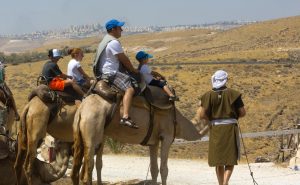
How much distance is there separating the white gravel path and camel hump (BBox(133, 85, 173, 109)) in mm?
3170

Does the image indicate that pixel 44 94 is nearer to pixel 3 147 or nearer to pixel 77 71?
pixel 77 71

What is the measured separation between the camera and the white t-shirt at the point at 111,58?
11.1 m

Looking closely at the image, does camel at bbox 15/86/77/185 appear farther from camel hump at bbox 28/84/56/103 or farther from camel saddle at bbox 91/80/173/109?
camel saddle at bbox 91/80/173/109

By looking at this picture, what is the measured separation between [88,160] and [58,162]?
32.4 inches

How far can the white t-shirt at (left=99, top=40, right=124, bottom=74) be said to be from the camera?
36.4ft

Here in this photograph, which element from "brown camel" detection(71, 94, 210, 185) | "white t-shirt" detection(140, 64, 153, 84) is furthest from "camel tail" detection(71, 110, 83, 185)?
"white t-shirt" detection(140, 64, 153, 84)

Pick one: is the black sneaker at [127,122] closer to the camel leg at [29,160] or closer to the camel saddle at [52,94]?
the camel leg at [29,160]

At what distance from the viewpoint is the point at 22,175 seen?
1173 centimetres

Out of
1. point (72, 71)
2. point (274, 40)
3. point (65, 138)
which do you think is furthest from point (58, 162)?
point (274, 40)

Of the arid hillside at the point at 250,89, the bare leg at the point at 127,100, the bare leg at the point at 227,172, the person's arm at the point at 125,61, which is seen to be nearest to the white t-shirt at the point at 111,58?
the person's arm at the point at 125,61

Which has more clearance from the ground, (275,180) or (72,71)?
(72,71)

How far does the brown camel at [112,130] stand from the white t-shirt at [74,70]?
2159 mm

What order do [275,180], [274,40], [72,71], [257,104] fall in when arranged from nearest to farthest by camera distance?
[72,71], [275,180], [257,104], [274,40]

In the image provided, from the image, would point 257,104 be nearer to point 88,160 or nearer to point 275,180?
point 275,180
